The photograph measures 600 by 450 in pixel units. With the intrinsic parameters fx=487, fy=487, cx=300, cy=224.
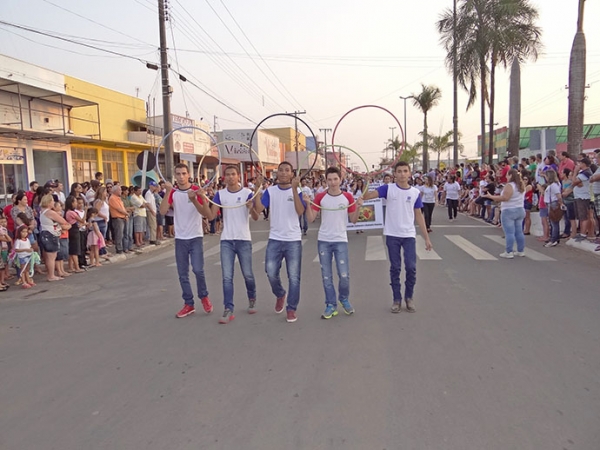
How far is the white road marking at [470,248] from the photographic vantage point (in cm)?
1073

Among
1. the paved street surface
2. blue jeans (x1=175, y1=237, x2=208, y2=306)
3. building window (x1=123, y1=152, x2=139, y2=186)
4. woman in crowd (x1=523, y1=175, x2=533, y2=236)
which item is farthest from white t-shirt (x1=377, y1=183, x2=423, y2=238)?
building window (x1=123, y1=152, x2=139, y2=186)

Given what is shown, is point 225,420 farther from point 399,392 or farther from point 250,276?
point 250,276

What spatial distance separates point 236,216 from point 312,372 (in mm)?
2518

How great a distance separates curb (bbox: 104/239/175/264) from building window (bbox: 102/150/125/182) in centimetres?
1057

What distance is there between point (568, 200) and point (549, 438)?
10.3 m

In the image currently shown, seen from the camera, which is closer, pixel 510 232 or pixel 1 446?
pixel 1 446

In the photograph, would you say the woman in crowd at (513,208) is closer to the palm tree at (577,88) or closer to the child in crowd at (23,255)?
the palm tree at (577,88)

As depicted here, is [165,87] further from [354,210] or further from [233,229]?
[354,210]

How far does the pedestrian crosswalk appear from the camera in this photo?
10.9 metres

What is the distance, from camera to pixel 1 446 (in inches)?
134

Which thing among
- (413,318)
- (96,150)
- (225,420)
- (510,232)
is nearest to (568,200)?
(510,232)

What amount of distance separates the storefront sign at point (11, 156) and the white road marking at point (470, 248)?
50.4 feet

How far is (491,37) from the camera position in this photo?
89.2 feet

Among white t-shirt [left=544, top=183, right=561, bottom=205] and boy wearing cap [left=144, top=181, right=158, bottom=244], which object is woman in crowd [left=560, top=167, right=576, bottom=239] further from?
boy wearing cap [left=144, top=181, right=158, bottom=244]
